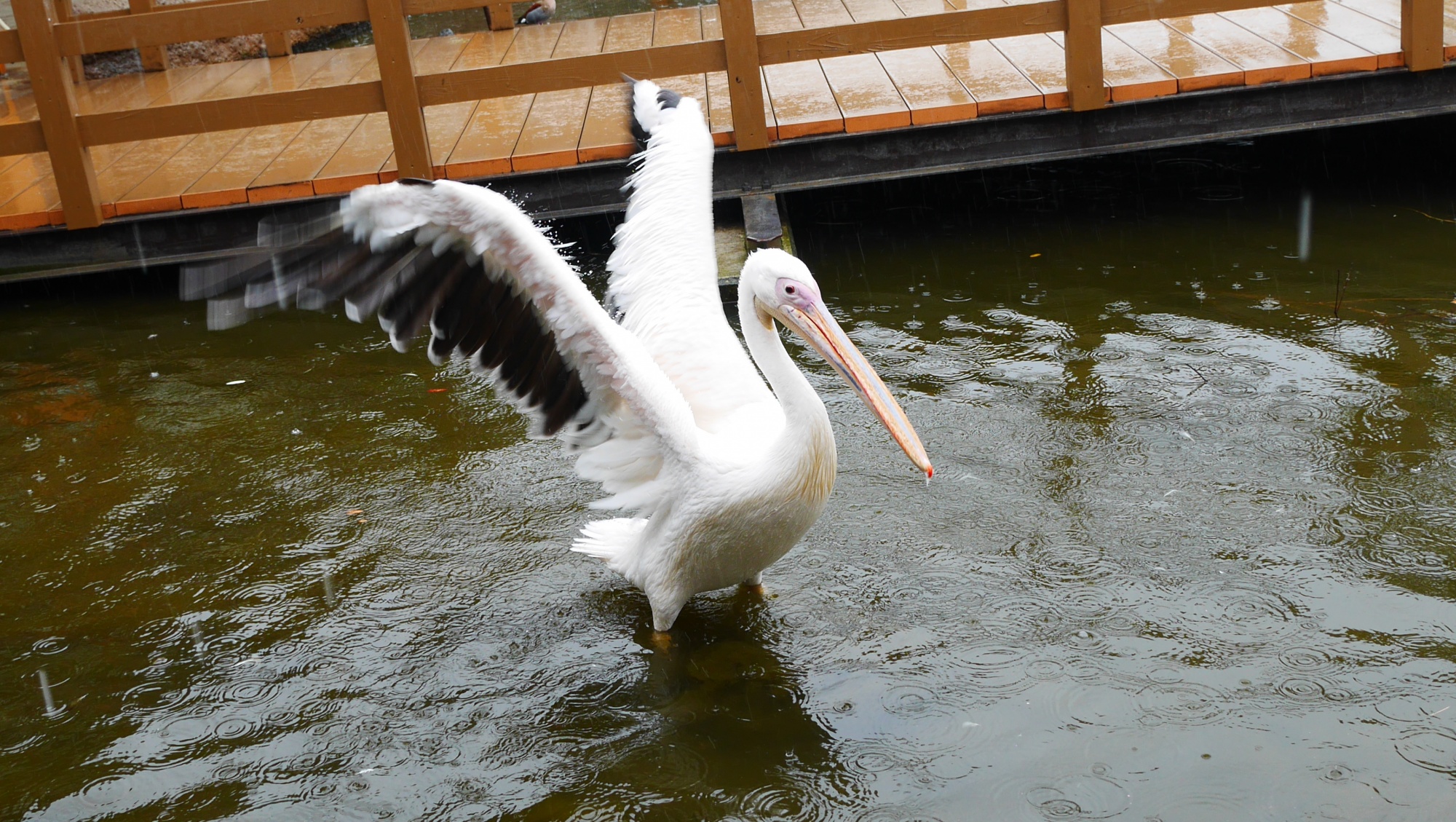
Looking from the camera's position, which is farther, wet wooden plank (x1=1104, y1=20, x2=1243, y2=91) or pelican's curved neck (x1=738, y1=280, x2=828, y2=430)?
wet wooden plank (x1=1104, y1=20, x2=1243, y2=91)

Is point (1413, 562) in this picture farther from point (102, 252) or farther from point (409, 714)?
point (102, 252)

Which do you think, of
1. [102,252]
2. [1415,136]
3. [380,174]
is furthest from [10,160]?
[1415,136]

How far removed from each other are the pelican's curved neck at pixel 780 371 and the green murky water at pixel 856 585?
0.62 meters

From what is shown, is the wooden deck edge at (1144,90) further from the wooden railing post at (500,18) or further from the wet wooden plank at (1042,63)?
the wooden railing post at (500,18)

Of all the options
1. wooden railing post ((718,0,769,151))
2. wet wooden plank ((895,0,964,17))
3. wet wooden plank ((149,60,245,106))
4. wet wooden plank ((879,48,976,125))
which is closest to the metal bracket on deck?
wooden railing post ((718,0,769,151))

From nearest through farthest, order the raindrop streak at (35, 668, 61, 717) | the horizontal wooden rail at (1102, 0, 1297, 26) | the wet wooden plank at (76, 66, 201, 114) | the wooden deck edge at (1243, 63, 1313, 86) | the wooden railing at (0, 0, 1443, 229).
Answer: the raindrop streak at (35, 668, 61, 717), the horizontal wooden rail at (1102, 0, 1297, 26), the wooden railing at (0, 0, 1443, 229), the wooden deck edge at (1243, 63, 1313, 86), the wet wooden plank at (76, 66, 201, 114)

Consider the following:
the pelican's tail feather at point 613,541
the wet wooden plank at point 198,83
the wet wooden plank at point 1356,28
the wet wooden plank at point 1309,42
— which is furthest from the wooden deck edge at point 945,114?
the wet wooden plank at point 198,83

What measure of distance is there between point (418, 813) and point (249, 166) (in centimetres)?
440

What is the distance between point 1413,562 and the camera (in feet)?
10.0

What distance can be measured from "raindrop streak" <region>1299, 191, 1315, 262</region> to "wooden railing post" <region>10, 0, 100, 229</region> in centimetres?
536

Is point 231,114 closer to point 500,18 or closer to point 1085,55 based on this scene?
point 500,18

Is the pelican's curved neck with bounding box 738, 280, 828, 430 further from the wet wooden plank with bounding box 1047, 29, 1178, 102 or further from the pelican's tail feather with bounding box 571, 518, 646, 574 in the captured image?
the wet wooden plank with bounding box 1047, 29, 1178, 102

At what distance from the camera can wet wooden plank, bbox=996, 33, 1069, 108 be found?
17.8 feet

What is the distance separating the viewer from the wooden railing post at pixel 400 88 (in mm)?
5230
